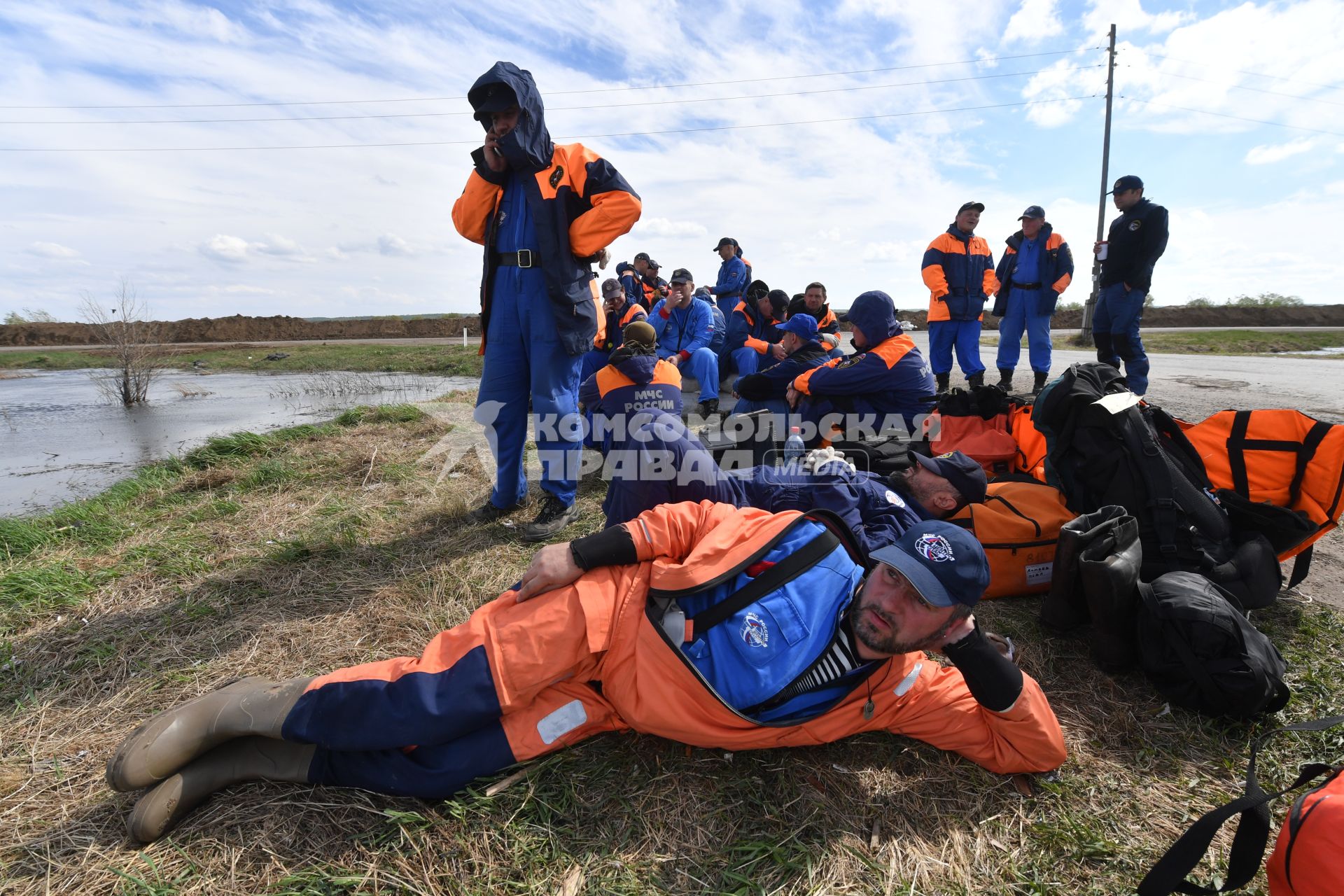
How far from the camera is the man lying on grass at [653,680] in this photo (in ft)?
5.20

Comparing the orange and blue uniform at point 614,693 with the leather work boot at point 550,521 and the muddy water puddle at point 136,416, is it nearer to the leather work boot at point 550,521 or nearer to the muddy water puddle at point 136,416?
the leather work boot at point 550,521

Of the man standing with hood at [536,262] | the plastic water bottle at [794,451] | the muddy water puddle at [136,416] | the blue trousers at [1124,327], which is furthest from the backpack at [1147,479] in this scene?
the muddy water puddle at [136,416]

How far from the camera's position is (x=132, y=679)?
218 centimetres

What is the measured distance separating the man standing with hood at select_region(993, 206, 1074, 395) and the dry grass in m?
4.54

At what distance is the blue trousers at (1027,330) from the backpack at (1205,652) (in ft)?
16.7

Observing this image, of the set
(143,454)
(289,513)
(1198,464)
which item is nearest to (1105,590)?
(1198,464)

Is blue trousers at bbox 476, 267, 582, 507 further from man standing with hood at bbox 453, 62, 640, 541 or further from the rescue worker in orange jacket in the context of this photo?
the rescue worker in orange jacket

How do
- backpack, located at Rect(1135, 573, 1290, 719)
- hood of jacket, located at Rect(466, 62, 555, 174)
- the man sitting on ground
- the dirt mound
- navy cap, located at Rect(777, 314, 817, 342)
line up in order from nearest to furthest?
1. backpack, located at Rect(1135, 573, 1290, 719)
2. hood of jacket, located at Rect(466, 62, 555, 174)
3. the man sitting on ground
4. navy cap, located at Rect(777, 314, 817, 342)
5. the dirt mound

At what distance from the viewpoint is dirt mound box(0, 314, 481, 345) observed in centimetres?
2580

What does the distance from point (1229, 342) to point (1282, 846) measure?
19.4 metres

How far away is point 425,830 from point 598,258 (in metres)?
2.84

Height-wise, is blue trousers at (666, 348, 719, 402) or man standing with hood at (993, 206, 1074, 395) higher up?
man standing with hood at (993, 206, 1074, 395)

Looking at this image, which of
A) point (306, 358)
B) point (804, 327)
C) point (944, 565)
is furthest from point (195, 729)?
point (306, 358)

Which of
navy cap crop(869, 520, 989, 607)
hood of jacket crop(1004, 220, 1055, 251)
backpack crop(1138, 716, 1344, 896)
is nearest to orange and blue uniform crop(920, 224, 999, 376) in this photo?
hood of jacket crop(1004, 220, 1055, 251)
